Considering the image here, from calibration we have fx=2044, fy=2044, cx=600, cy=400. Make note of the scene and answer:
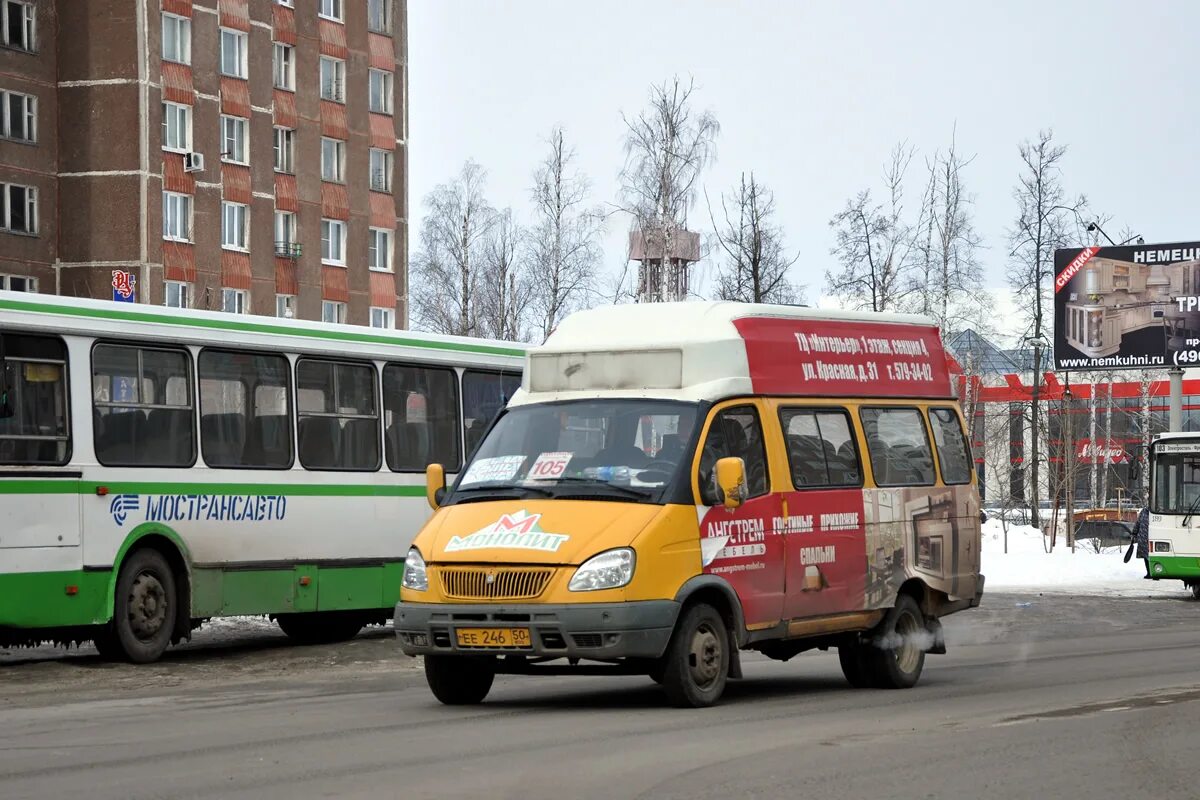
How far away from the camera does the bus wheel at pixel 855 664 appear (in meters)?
15.4

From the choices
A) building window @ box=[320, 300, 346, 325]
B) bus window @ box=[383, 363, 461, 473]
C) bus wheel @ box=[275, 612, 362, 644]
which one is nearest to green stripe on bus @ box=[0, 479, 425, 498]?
bus window @ box=[383, 363, 461, 473]

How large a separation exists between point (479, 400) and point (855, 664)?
8126 millimetres

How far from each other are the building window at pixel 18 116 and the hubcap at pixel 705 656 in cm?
4989

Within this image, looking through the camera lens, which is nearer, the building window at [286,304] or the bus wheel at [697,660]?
the bus wheel at [697,660]

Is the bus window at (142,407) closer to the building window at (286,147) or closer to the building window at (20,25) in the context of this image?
the building window at (20,25)

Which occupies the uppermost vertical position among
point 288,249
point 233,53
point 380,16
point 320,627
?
point 380,16

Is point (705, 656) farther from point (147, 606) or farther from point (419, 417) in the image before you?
point (419, 417)

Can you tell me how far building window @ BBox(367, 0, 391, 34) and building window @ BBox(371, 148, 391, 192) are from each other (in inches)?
165

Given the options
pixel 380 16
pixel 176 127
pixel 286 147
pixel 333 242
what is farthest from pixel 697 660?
pixel 380 16

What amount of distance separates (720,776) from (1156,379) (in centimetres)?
9101

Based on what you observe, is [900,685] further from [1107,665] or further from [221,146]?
[221,146]

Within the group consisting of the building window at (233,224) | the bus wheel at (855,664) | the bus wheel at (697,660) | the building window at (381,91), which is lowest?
the bus wheel at (855,664)

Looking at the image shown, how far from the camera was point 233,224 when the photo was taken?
2500 inches

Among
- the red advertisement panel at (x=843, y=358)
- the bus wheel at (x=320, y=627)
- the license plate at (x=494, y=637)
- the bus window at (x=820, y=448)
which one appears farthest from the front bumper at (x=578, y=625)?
the bus wheel at (x=320, y=627)
